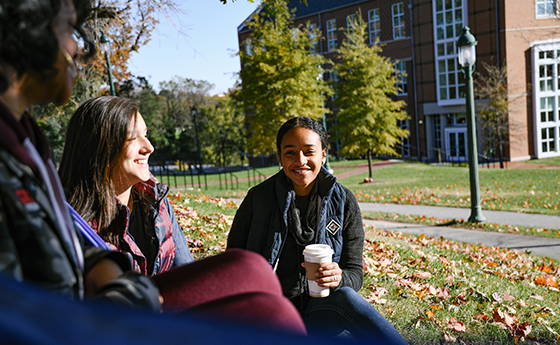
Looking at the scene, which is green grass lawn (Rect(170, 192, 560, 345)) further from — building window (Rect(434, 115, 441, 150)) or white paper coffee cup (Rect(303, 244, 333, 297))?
building window (Rect(434, 115, 441, 150))

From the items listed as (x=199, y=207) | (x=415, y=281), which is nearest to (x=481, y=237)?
(x=415, y=281)

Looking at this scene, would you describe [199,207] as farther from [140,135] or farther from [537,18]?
[537,18]

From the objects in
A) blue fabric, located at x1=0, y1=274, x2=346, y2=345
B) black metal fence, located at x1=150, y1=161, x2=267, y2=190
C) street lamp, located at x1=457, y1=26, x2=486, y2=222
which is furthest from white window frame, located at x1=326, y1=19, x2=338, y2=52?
blue fabric, located at x1=0, y1=274, x2=346, y2=345

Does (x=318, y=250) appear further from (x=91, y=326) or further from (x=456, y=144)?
(x=456, y=144)

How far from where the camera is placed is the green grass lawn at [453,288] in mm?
3977

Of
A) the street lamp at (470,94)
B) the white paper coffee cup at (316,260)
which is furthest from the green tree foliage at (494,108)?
the white paper coffee cup at (316,260)

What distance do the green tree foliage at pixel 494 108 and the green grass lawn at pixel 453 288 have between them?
72.8ft

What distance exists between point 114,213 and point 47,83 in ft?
5.82

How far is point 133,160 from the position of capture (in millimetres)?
2775

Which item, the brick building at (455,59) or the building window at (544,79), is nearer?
the brick building at (455,59)

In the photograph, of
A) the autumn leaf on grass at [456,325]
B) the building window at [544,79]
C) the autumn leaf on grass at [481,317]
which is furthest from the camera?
the building window at [544,79]

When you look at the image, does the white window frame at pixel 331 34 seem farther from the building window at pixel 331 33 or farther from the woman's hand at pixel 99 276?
the woman's hand at pixel 99 276

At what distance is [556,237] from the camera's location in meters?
9.04

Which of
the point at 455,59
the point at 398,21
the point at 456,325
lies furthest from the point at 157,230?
the point at 398,21
